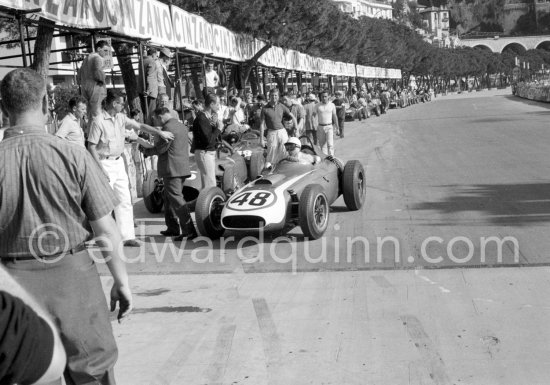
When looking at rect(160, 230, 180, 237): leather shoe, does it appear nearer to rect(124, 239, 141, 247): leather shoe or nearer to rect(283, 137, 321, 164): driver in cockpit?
rect(124, 239, 141, 247): leather shoe

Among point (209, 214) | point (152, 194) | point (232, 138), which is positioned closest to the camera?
point (209, 214)

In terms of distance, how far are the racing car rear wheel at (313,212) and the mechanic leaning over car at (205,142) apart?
219 cm

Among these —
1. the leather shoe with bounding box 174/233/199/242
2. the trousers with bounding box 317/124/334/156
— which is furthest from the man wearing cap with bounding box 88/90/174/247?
the trousers with bounding box 317/124/334/156

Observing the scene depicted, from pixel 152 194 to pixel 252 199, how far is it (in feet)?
11.0

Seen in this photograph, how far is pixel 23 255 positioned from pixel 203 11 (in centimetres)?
2389

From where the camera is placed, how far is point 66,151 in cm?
348

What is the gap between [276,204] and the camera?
9.25 meters

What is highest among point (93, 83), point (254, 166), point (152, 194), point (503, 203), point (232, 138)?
point (93, 83)

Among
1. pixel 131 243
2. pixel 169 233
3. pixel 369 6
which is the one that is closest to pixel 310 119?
pixel 169 233

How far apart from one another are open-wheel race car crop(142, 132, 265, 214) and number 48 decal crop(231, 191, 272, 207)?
2.41 meters

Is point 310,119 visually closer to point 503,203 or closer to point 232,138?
point 232,138

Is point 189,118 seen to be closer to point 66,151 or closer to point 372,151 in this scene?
point 372,151

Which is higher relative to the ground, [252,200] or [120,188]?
[120,188]

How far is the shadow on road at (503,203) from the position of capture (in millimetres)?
9984
